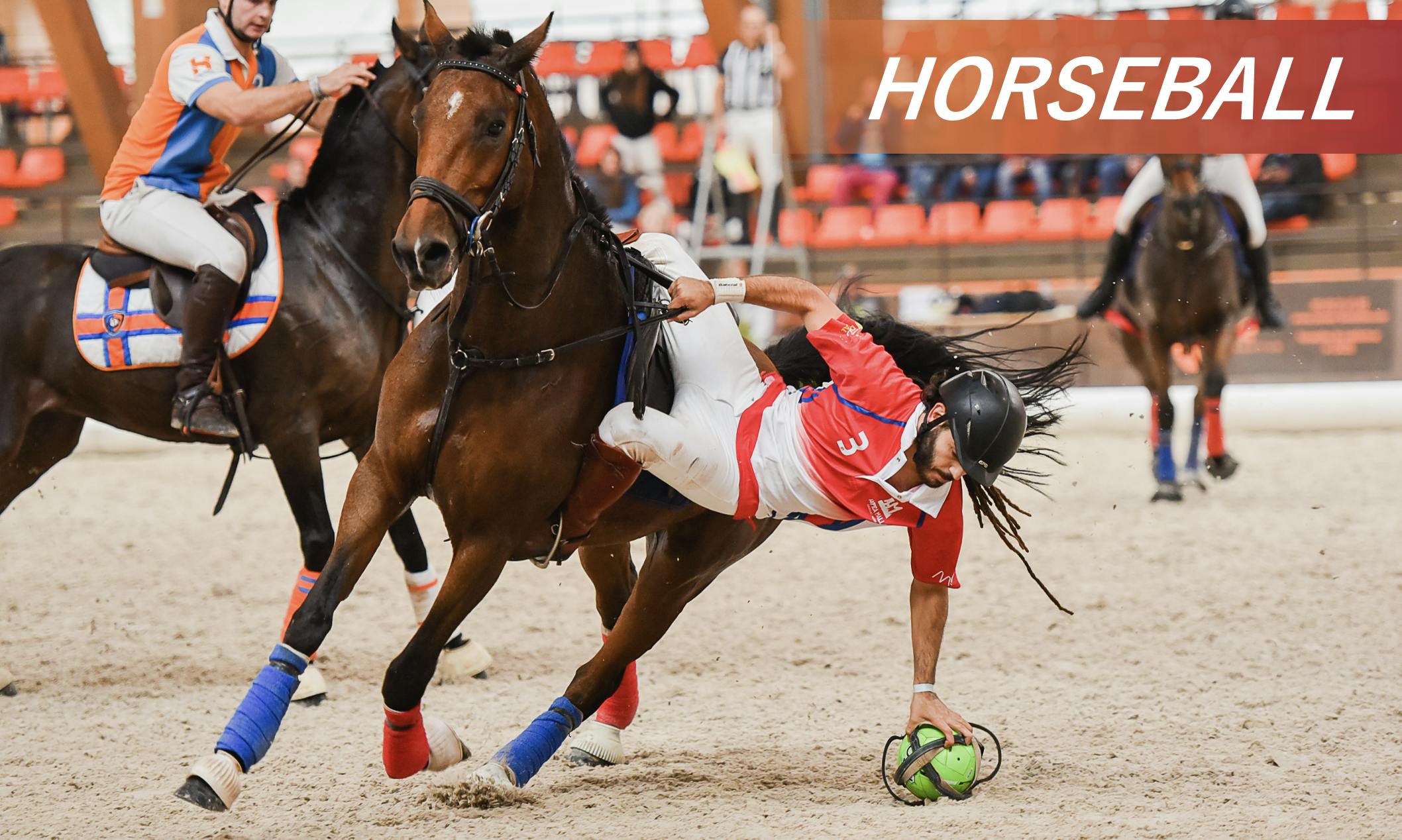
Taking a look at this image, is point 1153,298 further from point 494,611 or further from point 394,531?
point 394,531

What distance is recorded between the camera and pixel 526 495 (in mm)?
3338

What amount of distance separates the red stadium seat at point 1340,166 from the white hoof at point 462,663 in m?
12.1

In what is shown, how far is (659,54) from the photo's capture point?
52.1ft

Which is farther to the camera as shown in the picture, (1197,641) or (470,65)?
(1197,641)

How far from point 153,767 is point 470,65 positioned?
2420mm

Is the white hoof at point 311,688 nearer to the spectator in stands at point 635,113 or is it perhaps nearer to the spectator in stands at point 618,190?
the spectator in stands at point 618,190

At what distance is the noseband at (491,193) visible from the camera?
296 cm

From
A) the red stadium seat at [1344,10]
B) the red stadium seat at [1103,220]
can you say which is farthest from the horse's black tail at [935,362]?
the red stadium seat at [1103,220]

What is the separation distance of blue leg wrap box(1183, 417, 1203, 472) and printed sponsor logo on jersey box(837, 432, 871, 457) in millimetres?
6237

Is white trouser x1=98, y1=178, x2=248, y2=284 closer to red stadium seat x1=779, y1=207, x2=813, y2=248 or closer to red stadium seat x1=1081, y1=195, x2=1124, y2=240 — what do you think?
red stadium seat x1=779, y1=207, x2=813, y2=248

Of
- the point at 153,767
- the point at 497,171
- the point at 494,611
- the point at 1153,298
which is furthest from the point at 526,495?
the point at 1153,298

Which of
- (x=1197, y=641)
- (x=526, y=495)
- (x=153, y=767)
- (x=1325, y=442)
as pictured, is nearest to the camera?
(x=526, y=495)

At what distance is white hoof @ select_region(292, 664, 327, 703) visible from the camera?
4.82m

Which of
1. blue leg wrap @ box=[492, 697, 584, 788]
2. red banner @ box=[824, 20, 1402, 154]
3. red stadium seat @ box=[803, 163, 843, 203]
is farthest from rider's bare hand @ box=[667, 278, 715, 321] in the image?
red stadium seat @ box=[803, 163, 843, 203]
